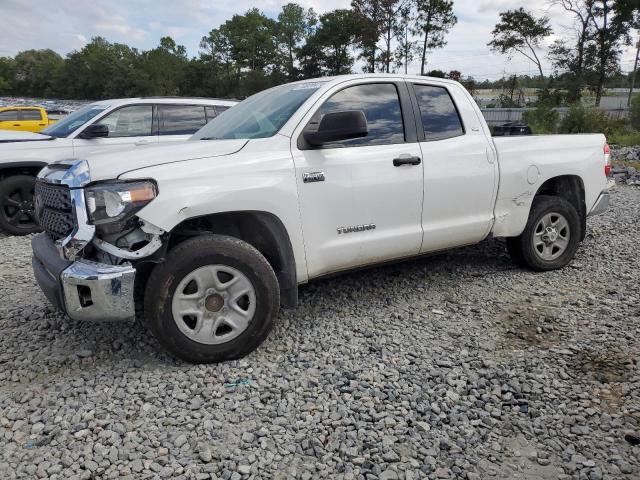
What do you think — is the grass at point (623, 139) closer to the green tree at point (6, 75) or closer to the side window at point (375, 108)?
the side window at point (375, 108)

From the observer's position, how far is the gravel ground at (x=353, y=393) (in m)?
2.33

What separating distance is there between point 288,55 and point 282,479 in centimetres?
7126

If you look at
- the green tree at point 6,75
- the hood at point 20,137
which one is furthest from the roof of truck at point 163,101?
the green tree at point 6,75

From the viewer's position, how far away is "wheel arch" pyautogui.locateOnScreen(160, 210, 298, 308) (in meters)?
3.23

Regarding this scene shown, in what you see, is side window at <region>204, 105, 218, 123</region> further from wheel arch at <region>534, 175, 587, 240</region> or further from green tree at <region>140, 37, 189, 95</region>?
green tree at <region>140, 37, 189, 95</region>

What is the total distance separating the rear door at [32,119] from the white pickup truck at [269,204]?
54.9 ft

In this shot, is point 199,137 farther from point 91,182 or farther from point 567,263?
point 567,263

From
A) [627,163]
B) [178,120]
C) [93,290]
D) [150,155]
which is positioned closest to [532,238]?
[150,155]

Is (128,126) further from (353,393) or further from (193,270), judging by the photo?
(353,393)

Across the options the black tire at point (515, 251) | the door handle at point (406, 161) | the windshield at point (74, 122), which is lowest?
the black tire at point (515, 251)

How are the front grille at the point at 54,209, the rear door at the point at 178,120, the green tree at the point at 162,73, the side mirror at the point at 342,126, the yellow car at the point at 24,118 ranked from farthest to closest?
the green tree at the point at 162,73 → the yellow car at the point at 24,118 → the rear door at the point at 178,120 → the side mirror at the point at 342,126 → the front grille at the point at 54,209

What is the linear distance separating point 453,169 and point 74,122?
5.55m

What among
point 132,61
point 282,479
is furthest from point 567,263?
point 132,61

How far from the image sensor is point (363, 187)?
140 inches
